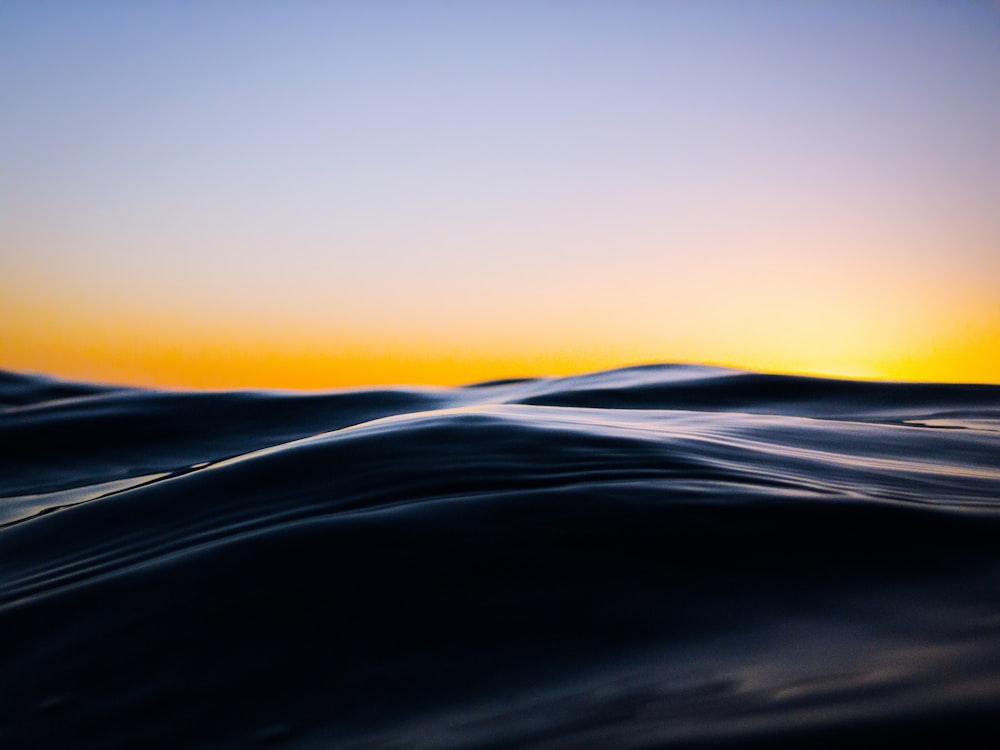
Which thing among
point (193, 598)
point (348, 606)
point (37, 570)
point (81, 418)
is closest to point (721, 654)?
point (348, 606)

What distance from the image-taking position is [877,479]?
2.19 meters

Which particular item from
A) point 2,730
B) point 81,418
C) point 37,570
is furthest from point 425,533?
point 81,418

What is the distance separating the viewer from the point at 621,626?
4.13ft

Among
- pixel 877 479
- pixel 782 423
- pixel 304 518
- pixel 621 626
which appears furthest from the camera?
pixel 782 423

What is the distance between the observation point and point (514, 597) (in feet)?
4.50

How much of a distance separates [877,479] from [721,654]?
1253 millimetres

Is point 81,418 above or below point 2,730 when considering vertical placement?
above

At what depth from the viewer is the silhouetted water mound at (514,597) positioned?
1.00m

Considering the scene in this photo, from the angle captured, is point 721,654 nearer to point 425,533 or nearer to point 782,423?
point 425,533

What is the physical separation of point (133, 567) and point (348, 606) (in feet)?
1.88

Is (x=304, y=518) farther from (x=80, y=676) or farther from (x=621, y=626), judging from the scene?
(x=621, y=626)

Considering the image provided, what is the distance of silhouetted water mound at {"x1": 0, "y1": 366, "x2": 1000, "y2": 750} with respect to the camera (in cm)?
100

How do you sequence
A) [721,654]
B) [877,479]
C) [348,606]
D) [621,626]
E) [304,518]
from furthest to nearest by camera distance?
[877,479] < [304,518] < [348,606] < [621,626] < [721,654]

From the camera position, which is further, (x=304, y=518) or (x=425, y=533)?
(x=304, y=518)
